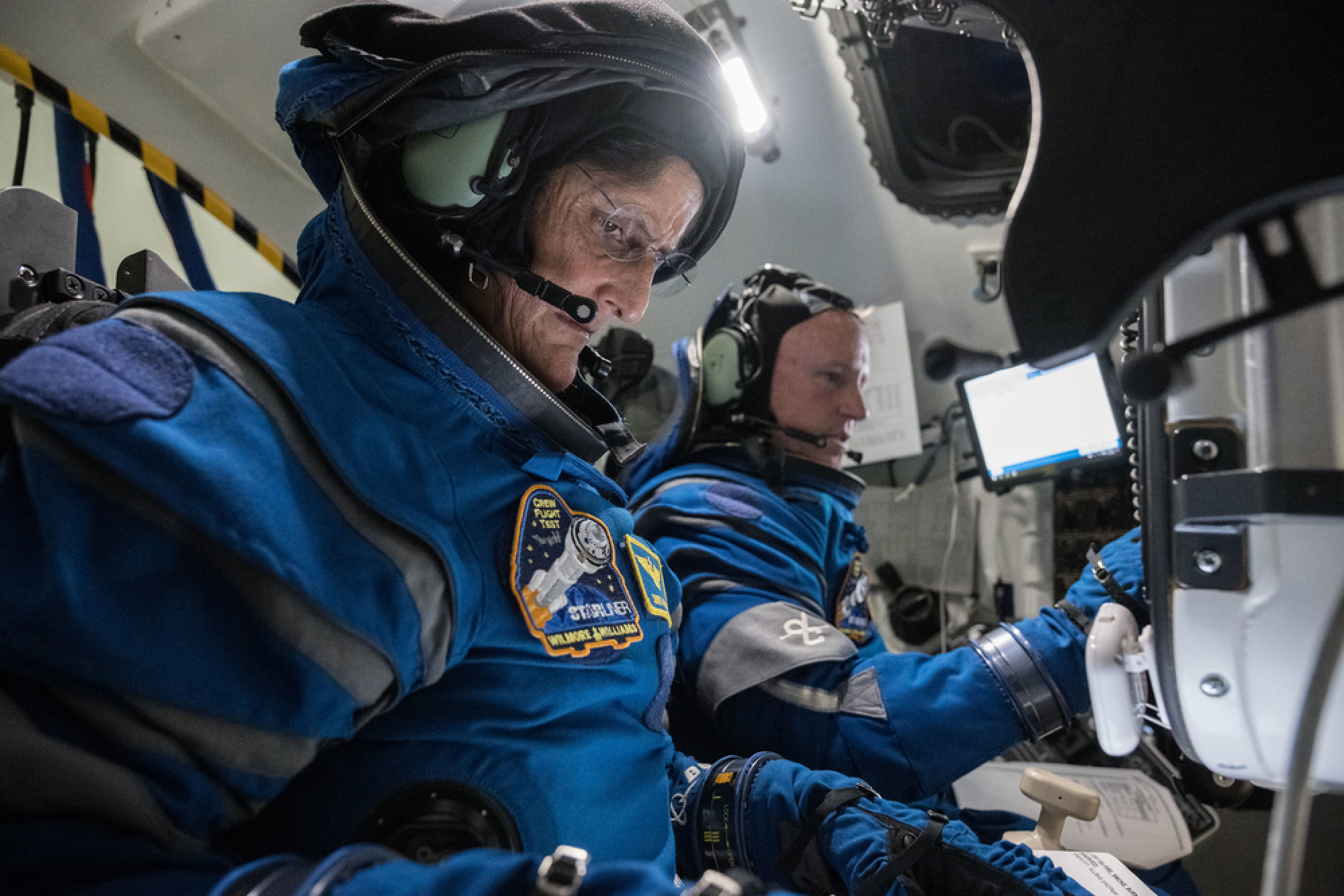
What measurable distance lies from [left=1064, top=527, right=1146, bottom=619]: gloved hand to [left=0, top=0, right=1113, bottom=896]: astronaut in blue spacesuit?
49 cm

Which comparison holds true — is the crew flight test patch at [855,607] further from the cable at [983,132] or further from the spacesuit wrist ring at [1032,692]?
the cable at [983,132]

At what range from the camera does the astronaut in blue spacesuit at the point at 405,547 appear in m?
0.51

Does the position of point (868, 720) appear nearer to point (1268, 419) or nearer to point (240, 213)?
point (1268, 419)

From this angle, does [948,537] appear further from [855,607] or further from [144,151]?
[144,151]

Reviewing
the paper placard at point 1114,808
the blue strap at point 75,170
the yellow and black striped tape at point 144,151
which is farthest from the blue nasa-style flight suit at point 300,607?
the blue strap at point 75,170

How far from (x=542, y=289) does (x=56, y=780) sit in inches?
25.8

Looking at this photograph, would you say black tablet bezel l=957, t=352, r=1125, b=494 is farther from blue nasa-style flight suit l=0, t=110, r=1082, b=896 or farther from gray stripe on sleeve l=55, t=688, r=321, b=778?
gray stripe on sleeve l=55, t=688, r=321, b=778

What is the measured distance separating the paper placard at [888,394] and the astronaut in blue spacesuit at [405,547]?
1.63m

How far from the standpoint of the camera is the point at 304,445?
63cm

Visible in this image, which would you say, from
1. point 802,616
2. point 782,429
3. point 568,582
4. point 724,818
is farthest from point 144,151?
point 724,818

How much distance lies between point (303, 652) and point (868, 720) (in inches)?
44.5

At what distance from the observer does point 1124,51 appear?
529 mm

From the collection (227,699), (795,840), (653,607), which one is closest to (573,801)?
(653,607)

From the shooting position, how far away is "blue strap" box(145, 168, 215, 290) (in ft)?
6.79
